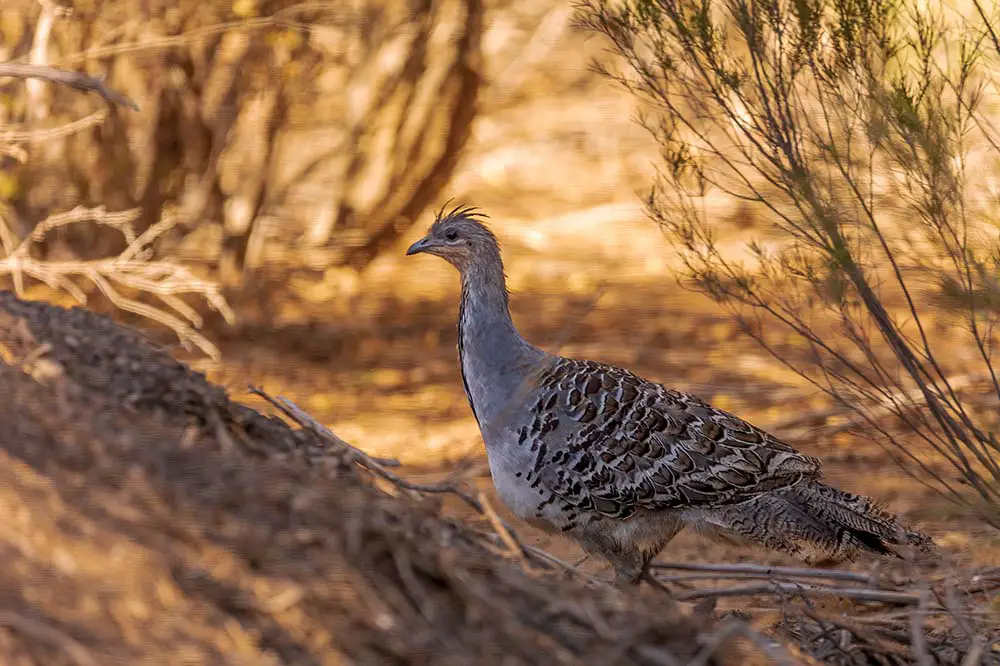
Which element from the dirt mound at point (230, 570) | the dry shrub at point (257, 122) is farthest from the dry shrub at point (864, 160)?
the dry shrub at point (257, 122)

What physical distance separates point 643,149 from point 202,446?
1258cm

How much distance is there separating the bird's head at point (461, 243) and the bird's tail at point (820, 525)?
59.1 inches

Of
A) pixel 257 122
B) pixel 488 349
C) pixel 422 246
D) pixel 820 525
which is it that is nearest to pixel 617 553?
pixel 820 525

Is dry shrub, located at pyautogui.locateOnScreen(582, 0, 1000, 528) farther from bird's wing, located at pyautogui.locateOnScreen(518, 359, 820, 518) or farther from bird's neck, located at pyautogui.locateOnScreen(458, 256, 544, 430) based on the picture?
bird's neck, located at pyautogui.locateOnScreen(458, 256, 544, 430)

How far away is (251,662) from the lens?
255cm

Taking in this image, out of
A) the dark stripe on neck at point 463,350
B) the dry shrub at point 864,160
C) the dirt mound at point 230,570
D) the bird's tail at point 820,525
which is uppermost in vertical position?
the dry shrub at point 864,160

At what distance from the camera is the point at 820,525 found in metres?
4.59

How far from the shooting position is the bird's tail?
14.8 feet

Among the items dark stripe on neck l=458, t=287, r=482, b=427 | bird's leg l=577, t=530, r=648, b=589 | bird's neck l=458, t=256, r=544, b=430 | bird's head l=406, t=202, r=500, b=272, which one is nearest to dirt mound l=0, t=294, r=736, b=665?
bird's leg l=577, t=530, r=648, b=589

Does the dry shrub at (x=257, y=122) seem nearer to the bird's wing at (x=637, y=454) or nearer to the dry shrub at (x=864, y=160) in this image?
the dry shrub at (x=864, y=160)

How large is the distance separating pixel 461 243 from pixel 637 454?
1.25 metres

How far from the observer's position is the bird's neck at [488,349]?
4883 millimetres

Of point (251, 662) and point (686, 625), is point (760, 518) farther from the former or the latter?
point (251, 662)

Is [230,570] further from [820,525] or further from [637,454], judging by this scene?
[820,525]
